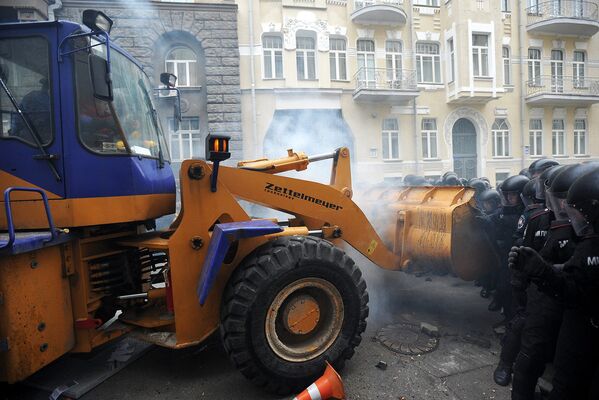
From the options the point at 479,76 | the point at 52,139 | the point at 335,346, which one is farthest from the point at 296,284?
the point at 479,76

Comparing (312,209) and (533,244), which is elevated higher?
(312,209)

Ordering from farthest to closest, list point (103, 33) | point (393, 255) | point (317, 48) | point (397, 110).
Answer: point (397, 110), point (317, 48), point (393, 255), point (103, 33)

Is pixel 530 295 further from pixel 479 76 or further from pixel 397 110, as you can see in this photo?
pixel 479 76

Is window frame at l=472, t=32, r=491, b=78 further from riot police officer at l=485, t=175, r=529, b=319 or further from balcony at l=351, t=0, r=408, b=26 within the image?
riot police officer at l=485, t=175, r=529, b=319

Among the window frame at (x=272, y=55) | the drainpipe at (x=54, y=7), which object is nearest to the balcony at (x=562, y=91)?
the window frame at (x=272, y=55)

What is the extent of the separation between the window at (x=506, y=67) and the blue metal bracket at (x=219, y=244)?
754 inches

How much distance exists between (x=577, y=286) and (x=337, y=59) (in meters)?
15.6

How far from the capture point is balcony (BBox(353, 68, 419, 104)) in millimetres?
15978

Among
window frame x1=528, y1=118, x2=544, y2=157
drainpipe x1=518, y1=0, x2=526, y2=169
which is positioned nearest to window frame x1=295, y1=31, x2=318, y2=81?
drainpipe x1=518, y1=0, x2=526, y2=169

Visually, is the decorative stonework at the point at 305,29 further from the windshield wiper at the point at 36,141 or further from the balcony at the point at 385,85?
the windshield wiper at the point at 36,141

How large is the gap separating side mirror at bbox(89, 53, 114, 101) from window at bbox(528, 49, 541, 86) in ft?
67.3

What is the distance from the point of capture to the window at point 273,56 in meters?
15.5

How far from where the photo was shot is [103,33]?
2.98 metres

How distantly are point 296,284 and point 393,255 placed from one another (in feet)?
5.61
